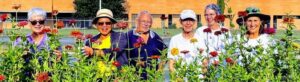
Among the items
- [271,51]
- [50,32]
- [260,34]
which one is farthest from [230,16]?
[50,32]

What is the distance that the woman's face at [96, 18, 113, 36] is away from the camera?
5567 mm

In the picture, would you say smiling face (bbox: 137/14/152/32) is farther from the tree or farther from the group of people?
the tree

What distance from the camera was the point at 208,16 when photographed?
6.20 meters

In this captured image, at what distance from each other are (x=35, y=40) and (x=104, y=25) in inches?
23.8

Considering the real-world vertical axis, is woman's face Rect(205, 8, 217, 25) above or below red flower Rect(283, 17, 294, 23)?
below

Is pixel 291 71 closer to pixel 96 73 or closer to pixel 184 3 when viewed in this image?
pixel 96 73

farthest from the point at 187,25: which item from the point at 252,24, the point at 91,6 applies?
the point at 91,6

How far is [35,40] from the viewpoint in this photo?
17.5 ft

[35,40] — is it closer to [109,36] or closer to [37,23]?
[37,23]

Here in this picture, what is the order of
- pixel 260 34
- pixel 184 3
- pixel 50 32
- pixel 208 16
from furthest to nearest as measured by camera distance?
pixel 184 3 → pixel 208 16 → pixel 260 34 → pixel 50 32

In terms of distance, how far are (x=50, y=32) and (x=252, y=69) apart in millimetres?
1413

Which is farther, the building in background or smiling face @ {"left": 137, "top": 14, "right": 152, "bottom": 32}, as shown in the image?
the building in background

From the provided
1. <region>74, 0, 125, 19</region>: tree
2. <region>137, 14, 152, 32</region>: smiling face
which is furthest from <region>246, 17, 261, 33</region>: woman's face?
<region>74, 0, 125, 19</region>: tree

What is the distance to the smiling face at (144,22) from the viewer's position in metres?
6.14
